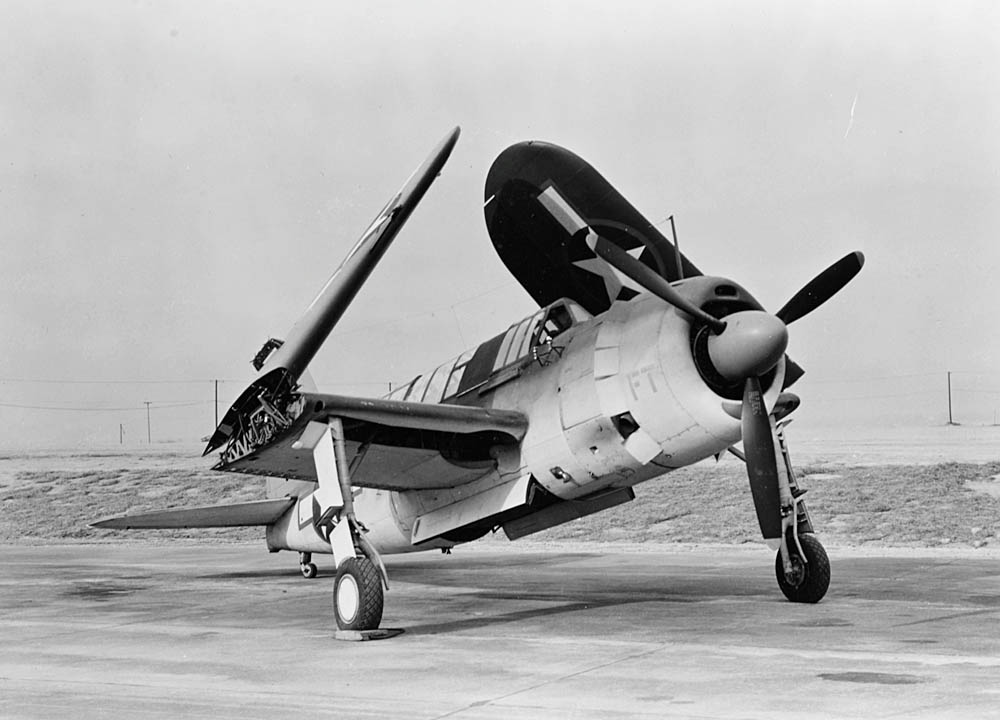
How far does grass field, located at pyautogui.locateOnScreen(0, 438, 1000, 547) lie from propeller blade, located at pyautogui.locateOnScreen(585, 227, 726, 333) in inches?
513

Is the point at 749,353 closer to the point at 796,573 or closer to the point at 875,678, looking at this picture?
the point at 796,573

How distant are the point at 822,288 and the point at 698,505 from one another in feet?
53.4

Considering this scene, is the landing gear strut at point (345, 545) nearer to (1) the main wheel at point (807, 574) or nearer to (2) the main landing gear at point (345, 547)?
(2) the main landing gear at point (345, 547)

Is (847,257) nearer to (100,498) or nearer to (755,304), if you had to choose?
(755,304)

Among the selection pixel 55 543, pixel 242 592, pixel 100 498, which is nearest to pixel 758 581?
pixel 242 592

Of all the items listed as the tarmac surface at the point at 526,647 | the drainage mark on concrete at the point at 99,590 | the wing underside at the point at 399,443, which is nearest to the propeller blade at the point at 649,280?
the wing underside at the point at 399,443

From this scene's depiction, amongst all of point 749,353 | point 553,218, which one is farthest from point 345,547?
point 553,218

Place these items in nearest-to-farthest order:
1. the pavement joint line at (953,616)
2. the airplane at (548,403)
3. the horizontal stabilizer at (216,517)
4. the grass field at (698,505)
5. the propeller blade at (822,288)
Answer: the pavement joint line at (953,616), the airplane at (548,403), the propeller blade at (822,288), the horizontal stabilizer at (216,517), the grass field at (698,505)

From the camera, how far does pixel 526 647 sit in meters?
10.0

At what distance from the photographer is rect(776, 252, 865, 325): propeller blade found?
39.2 feet

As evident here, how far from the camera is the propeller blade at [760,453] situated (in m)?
11.3

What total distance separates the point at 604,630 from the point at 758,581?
17.9 feet

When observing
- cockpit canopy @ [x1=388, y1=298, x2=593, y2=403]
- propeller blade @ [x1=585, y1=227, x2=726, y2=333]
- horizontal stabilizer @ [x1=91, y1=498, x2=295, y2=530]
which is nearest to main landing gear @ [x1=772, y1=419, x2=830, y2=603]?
propeller blade @ [x1=585, y1=227, x2=726, y2=333]

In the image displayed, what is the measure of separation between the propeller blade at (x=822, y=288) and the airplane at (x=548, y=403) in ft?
0.05
